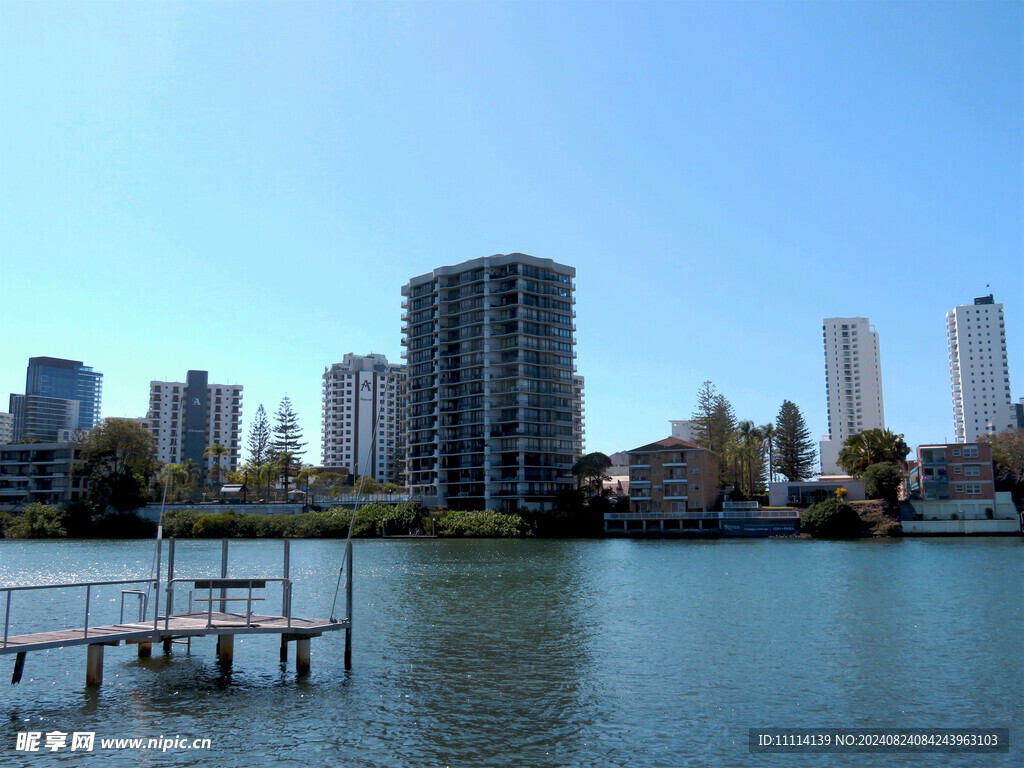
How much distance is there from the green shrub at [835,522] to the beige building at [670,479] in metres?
16.4

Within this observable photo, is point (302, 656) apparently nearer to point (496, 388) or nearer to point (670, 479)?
point (670, 479)

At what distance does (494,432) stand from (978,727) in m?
124

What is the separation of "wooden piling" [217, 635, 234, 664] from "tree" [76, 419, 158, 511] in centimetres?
12082

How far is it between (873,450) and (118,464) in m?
120

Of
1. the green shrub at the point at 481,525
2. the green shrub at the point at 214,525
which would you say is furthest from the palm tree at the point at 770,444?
the green shrub at the point at 214,525

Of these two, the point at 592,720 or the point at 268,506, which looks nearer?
the point at 592,720

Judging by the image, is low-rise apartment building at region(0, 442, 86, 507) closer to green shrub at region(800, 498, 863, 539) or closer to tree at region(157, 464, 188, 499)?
tree at region(157, 464, 188, 499)

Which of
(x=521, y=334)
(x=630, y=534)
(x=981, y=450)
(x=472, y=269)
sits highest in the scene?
(x=472, y=269)

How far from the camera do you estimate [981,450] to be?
366 ft

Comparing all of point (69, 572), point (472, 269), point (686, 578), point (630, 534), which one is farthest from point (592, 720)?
point (472, 269)

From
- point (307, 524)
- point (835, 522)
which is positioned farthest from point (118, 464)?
point (835, 522)

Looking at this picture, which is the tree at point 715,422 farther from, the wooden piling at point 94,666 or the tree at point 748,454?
the wooden piling at point 94,666

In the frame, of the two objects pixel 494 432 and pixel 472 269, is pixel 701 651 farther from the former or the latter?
pixel 472 269

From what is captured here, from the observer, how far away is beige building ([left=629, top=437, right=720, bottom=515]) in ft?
400
